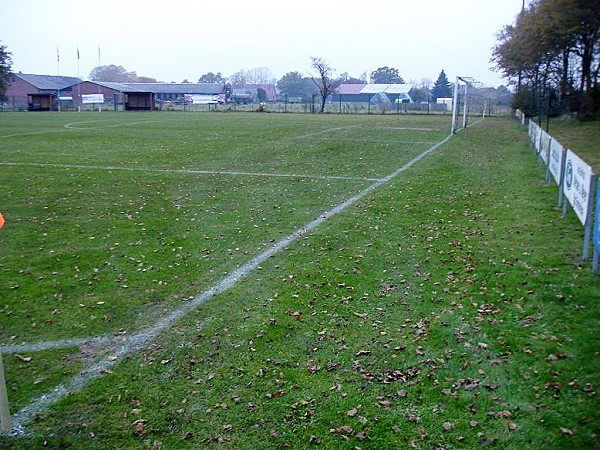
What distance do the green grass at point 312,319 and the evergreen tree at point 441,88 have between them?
100631mm

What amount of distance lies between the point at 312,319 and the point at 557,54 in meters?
39.6

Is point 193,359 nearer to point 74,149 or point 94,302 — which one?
point 94,302

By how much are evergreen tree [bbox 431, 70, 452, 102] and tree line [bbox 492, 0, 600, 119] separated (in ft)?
195

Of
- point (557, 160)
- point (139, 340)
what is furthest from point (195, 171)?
point (139, 340)

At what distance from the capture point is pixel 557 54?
38.7m

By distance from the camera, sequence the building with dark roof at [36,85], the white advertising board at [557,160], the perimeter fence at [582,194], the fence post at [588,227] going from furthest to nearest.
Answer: the building with dark roof at [36,85] < the white advertising board at [557,160] < the fence post at [588,227] < the perimeter fence at [582,194]

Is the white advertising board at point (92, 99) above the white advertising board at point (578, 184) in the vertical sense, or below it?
above

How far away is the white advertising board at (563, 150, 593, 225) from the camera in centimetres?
682

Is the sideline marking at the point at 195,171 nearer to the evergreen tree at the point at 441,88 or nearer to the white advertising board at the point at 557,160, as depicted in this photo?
the white advertising board at the point at 557,160

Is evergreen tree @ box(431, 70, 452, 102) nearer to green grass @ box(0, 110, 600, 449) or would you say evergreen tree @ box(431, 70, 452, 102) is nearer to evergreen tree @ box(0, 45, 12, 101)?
evergreen tree @ box(0, 45, 12, 101)

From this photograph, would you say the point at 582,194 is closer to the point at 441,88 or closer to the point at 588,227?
the point at 588,227

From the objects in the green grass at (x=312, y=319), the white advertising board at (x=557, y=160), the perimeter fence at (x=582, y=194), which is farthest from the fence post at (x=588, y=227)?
the white advertising board at (x=557, y=160)

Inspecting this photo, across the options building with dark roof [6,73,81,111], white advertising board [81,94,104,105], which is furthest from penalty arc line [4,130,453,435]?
building with dark roof [6,73,81,111]

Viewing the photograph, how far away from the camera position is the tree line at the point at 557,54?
29672 mm
